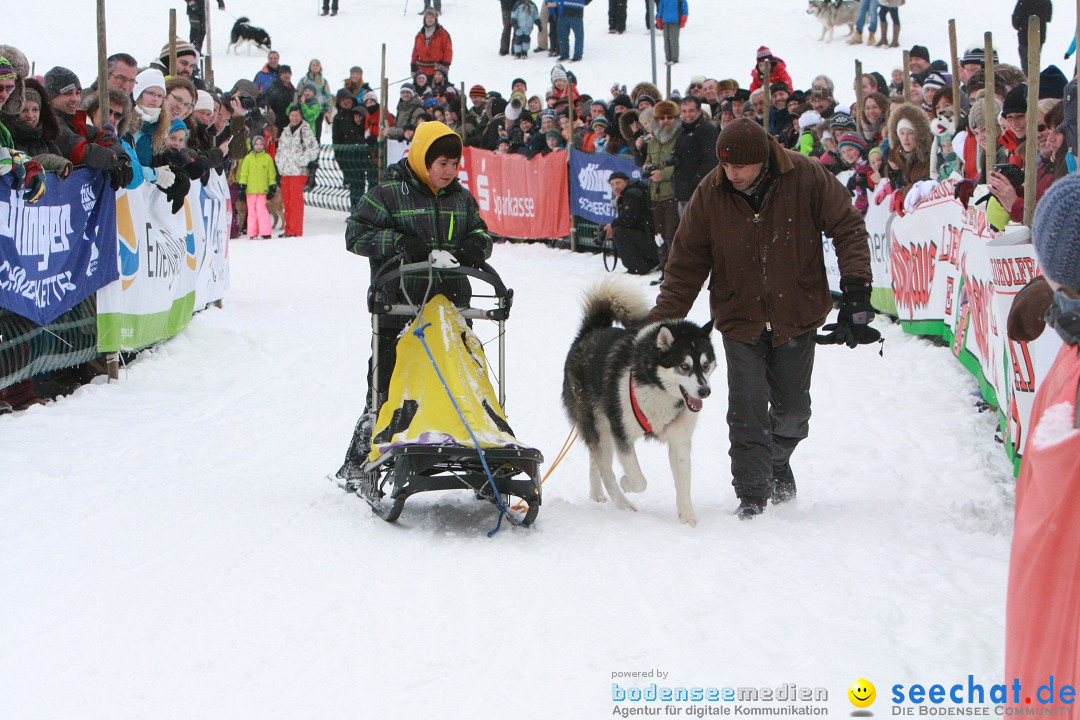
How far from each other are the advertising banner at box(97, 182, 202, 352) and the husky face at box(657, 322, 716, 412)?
4449 millimetres

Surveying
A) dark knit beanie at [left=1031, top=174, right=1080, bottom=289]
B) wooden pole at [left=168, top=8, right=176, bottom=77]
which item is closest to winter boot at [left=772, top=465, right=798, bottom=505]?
dark knit beanie at [left=1031, top=174, right=1080, bottom=289]

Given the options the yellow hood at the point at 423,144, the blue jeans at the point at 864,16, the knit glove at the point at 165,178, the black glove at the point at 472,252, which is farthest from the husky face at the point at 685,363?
A: the blue jeans at the point at 864,16

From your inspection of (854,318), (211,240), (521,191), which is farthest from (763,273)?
(521,191)

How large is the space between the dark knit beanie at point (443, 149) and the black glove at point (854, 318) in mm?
1741

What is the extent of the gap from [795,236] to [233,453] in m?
3.29

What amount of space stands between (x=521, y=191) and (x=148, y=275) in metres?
9.33

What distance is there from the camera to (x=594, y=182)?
15250mm

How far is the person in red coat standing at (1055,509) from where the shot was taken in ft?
7.13

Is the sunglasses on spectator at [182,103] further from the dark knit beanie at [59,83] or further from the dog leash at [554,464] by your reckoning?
the dog leash at [554,464]

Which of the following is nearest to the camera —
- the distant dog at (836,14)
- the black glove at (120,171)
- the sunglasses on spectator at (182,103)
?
the black glove at (120,171)

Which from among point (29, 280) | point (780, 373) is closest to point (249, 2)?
point (29, 280)

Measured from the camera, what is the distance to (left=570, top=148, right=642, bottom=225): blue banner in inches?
574

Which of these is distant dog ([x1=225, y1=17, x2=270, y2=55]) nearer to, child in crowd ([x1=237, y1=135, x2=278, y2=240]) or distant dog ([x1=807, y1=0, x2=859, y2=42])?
child in crowd ([x1=237, y1=135, x2=278, y2=240])

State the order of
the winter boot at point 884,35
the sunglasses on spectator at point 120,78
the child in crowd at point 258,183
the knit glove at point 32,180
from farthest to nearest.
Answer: the winter boot at point 884,35, the child in crowd at point 258,183, the sunglasses on spectator at point 120,78, the knit glove at point 32,180
